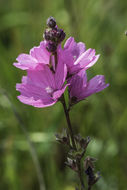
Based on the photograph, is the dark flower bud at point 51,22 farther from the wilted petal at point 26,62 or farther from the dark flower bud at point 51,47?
the wilted petal at point 26,62

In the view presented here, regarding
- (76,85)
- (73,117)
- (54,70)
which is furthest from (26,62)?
(73,117)

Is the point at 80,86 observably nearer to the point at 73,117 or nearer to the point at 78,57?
the point at 78,57

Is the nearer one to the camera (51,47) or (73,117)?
(51,47)

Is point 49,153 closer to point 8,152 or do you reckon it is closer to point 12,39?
point 8,152

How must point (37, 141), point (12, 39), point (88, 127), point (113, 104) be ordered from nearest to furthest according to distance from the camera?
point (37, 141), point (88, 127), point (113, 104), point (12, 39)

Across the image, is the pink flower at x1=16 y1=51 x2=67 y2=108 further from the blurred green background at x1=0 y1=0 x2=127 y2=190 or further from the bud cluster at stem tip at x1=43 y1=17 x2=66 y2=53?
the blurred green background at x1=0 y1=0 x2=127 y2=190

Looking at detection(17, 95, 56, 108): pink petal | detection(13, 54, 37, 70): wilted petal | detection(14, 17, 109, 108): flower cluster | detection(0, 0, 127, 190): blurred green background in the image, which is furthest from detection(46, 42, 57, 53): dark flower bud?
detection(0, 0, 127, 190): blurred green background

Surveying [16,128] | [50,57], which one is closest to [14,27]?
[16,128]
